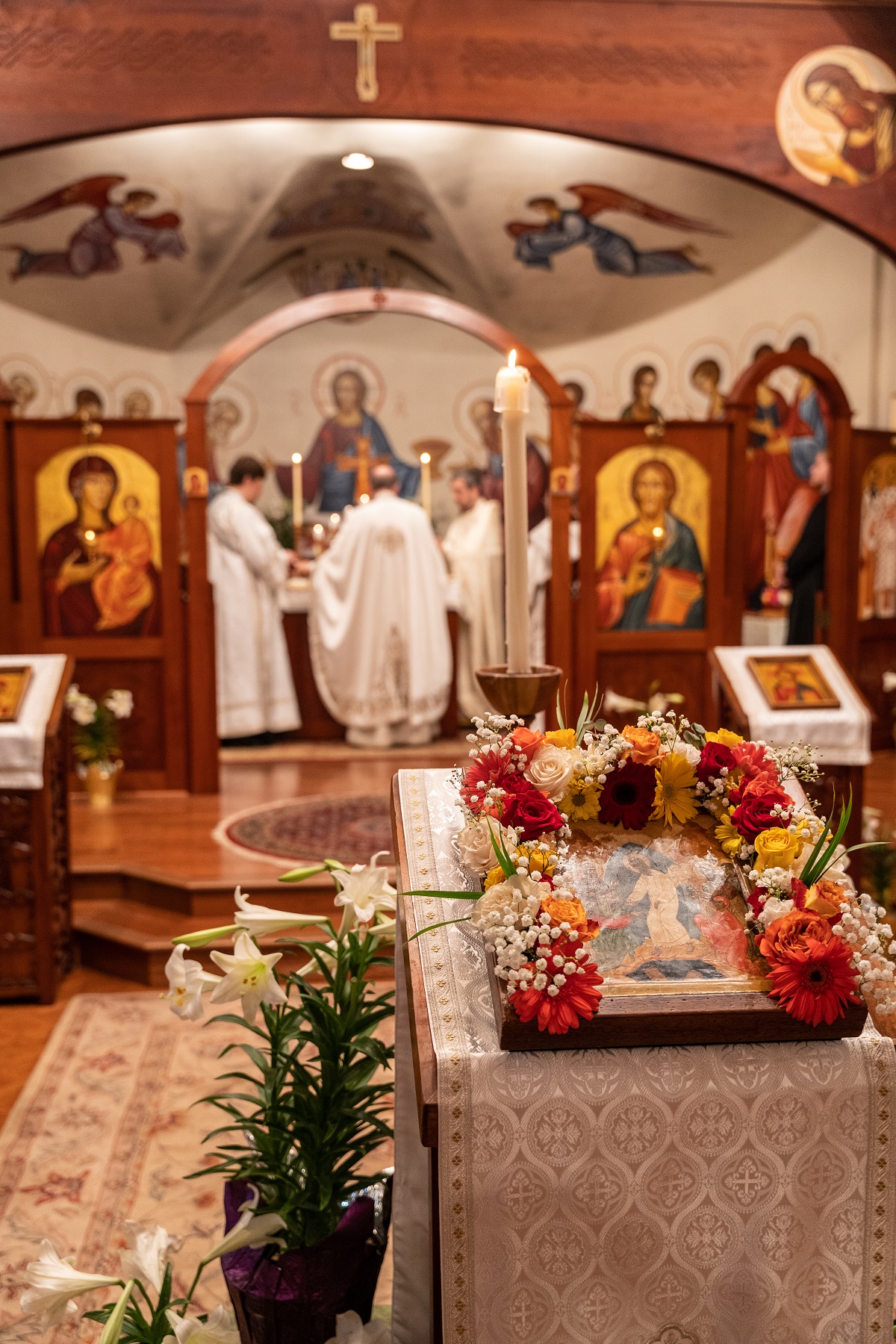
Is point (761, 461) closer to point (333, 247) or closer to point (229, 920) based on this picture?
point (333, 247)

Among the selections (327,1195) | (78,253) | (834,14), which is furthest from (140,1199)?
(78,253)

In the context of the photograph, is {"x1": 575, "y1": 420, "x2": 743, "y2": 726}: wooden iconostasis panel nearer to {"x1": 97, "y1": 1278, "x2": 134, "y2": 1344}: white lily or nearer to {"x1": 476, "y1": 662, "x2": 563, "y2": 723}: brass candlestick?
{"x1": 476, "y1": 662, "x2": 563, "y2": 723}: brass candlestick

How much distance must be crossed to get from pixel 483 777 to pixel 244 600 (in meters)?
6.87

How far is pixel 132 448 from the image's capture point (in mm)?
6434

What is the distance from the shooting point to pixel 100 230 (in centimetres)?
930

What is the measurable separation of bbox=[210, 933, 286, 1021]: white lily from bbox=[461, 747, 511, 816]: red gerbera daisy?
0.39 m

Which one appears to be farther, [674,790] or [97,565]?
[97,565]

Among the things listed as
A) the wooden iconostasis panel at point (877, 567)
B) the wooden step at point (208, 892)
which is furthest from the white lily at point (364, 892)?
the wooden iconostasis panel at point (877, 567)

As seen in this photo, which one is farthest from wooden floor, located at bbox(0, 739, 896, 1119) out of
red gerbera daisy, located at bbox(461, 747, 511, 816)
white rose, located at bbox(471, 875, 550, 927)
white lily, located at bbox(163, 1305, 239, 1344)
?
white rose, located at bbox(471, 875, 550, 927)

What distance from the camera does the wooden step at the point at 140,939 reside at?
4.51m

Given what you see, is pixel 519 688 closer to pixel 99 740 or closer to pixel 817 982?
pixel 817 982

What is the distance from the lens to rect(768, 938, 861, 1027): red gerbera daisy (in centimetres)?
147

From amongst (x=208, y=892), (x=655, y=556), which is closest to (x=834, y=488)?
(x=655, y=556)

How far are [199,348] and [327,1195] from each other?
1037 centimetres
